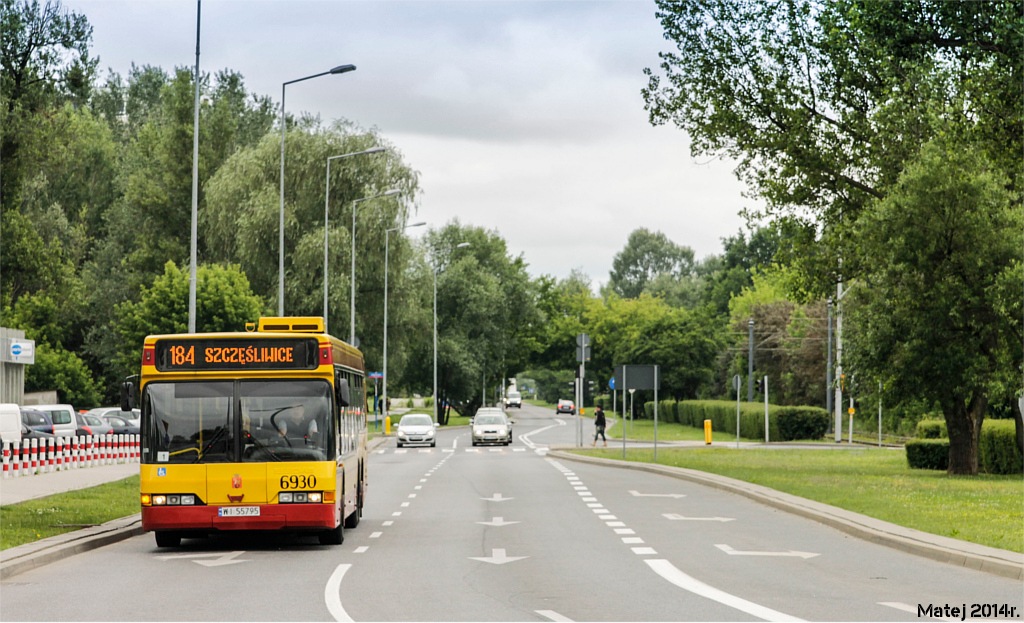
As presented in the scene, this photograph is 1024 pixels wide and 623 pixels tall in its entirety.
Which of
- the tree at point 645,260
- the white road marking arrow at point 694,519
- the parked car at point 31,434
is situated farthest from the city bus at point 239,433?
the tree at point 645,260

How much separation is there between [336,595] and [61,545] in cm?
529

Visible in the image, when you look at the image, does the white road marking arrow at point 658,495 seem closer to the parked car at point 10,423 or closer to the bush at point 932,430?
the parked car at point 10,423

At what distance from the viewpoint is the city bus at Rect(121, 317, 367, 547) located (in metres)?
14.4

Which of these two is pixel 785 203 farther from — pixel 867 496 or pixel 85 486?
pixel 85 486

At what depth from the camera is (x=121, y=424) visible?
4550 centimetres

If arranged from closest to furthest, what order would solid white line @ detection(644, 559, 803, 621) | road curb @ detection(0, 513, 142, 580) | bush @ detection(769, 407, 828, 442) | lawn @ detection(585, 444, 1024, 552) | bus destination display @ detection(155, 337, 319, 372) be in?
solid white line @ detection(644, 559, 803, 621) → road curb @ detection(0, 513, 142, 580) → bus destination display @ detection(155, 337, 319, 372) → lawn @ detection(585, 444, 1024, 552) → bush @ detection(769, 407, 828, 442)

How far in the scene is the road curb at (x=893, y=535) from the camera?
12.2 meters

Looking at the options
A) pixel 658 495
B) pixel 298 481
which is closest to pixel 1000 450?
pixel 658 495

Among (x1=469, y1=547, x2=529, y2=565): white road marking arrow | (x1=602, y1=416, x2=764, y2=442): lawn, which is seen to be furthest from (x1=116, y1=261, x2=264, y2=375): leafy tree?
(x1=469, y1=547, x2=529, y2=565): white road marking arrow

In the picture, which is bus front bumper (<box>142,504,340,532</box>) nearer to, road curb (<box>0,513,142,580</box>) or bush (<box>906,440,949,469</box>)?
road curb (<box>0,513,142,580</box>)

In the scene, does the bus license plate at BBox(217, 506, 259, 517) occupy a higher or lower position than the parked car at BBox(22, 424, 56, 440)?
higher

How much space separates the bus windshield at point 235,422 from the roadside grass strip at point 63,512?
219 cm

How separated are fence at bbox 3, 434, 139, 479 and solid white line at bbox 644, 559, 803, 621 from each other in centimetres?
1951

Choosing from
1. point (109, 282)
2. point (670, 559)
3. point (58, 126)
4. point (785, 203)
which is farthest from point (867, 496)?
point (109, 282)
